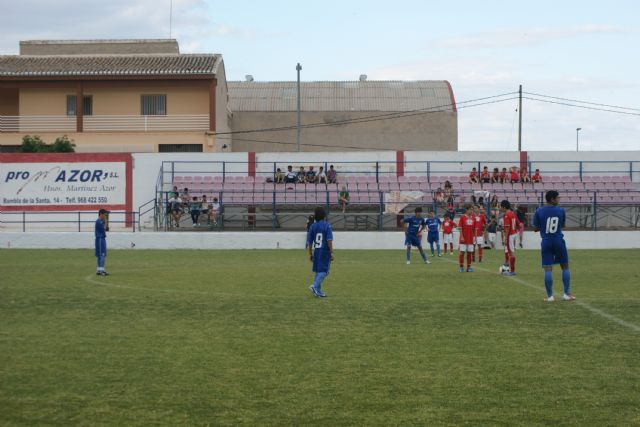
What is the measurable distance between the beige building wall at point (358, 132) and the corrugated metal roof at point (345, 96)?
682 millimetres

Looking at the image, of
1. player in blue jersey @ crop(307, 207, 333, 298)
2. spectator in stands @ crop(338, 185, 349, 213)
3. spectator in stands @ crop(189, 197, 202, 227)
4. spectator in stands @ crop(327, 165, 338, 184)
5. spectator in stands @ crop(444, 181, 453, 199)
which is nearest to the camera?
player in blue jersey @ crop(307, 207, 333, 298)

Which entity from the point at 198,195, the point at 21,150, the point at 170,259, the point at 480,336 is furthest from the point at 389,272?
the point at 21,150

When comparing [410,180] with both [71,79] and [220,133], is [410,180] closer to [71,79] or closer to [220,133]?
[220,133]

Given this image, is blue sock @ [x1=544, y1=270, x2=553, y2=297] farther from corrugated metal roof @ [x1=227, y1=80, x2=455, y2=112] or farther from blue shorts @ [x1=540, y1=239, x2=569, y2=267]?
corrugated metal roof @ [x1=227, y1=80, x2=455, y2=112]

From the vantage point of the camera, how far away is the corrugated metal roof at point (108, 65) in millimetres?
53062

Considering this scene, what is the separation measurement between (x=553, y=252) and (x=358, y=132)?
50610 mm

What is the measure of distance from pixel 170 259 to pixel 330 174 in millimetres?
16007

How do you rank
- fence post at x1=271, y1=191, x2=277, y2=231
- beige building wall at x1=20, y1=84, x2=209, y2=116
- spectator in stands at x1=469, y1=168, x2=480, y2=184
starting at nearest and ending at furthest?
fence post at x1=271, y1=191, x2=277, y2=231 → spectator in stands at x1=469, y1=168, x2=480, y2=184 → beige building wall at x1=20, y1=84, x2=209, y2=116

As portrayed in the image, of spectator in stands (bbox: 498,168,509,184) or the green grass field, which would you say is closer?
the green grass field

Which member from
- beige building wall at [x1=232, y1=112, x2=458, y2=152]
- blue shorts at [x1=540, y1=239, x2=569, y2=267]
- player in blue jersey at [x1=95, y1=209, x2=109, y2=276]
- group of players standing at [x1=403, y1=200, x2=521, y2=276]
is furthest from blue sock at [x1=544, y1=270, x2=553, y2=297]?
beige building wall at [x1=232, y1=112, x2=458, y2=152]

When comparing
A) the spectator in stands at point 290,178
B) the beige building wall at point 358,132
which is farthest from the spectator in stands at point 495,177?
the beige building wall at point 358,132

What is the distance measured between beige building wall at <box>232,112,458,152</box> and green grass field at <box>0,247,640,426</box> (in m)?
46.2

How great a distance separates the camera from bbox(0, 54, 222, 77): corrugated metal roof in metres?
53.1

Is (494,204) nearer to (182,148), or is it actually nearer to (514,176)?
(514,176)
